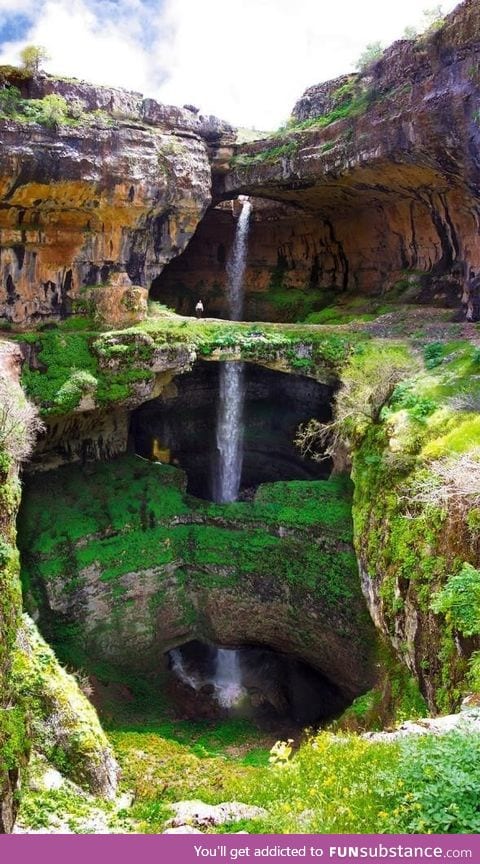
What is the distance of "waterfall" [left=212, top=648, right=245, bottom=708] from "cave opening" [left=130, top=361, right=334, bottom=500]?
689cm

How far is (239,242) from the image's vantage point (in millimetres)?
28453

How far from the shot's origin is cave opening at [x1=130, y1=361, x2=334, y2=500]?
78.6 ft

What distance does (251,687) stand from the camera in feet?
58.6

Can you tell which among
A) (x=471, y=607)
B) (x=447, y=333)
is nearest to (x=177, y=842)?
(x=471, y=607)

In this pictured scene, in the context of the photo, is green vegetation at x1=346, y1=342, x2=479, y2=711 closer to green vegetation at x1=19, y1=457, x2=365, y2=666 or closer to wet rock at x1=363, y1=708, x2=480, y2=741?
wet rock at x1=363, y1=708, x2=480, y2=741

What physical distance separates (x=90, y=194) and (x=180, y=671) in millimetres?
15985

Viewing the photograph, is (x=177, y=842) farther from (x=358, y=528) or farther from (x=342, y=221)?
(x=342, y=221)

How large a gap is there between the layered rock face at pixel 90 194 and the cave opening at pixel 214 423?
236 inches

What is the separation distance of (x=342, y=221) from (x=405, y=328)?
8.66 meters

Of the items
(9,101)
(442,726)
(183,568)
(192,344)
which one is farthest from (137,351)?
(442,726)

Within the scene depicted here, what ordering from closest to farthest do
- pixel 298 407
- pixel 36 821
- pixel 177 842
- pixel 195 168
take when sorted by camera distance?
pixel 177 842 → pixel 36 821 → pixel 195 168 → pixel 298 407

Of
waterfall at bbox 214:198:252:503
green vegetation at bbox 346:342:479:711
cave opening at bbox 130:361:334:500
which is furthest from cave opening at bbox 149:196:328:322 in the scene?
green vegetation at bbox 346:342:479:711

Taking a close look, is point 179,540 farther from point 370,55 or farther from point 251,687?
point 370,55

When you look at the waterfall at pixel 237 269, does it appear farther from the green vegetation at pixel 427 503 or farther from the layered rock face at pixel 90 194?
the green vegetation at pixel 427 503
